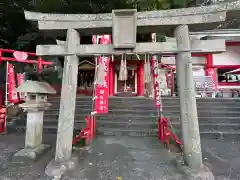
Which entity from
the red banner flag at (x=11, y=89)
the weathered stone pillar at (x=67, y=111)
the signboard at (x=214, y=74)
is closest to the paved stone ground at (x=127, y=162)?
the weathered stone pillar at (x=67, y=111)

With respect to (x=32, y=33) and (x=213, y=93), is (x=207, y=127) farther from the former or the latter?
(x=32, y=33)

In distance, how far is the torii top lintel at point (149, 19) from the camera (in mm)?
3211

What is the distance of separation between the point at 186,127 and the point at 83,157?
261 centimetres

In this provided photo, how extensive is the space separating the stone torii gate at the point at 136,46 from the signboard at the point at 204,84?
798 cm

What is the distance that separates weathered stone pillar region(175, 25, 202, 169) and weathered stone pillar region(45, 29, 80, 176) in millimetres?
2356

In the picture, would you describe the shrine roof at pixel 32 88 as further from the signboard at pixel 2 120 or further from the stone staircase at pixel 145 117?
the signboard at pixel 2 120

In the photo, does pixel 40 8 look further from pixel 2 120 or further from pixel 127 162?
pixel 127 162

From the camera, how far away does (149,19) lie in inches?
132

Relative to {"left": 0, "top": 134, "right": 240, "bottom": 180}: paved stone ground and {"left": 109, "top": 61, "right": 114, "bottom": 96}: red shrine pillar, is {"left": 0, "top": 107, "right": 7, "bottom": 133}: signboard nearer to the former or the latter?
{"left": 0, "top": 134, "right": 240, "bottom": 180}: paved stone ground

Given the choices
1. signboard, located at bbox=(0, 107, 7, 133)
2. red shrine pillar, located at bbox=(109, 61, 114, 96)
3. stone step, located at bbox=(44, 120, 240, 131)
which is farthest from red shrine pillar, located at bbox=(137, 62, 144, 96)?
signboard, located at bbox=(0, 107, 7, 133)

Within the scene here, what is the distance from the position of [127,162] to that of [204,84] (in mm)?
9211

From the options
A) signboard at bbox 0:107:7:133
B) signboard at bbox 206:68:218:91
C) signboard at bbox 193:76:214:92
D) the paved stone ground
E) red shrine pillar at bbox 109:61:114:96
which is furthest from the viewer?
red shrine pillar at bbox 109:61:114:96

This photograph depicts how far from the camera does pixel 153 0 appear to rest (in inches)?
318

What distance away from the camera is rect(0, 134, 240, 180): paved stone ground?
3068mm
